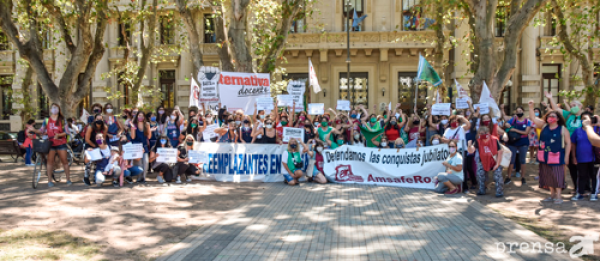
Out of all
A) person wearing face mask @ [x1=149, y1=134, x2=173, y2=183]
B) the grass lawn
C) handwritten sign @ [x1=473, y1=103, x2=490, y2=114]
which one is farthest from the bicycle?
handwritten sign @ [x1=473, y1=103, x2=490, y2=114]

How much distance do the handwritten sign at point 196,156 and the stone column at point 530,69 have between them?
22.4 m

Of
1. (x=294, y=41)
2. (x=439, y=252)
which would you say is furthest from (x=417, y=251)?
(x=294, y=41)

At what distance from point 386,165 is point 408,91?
17.4 meters

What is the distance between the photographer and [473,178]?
11133 mm

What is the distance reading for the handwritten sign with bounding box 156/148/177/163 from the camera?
1164 centimetres

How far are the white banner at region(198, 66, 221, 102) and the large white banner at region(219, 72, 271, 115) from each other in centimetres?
53

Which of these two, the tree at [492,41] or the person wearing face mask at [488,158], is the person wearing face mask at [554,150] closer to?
the person wearing face mask at [488,158]

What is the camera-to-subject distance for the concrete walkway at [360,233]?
19.1 ft

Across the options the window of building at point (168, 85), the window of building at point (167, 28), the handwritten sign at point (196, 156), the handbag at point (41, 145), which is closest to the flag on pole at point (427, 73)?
the handwritten sign at point (196, 156)

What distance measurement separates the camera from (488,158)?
10406mm

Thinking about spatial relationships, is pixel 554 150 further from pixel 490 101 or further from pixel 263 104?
pixel 263 104

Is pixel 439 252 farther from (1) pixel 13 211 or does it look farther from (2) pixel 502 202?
(1) pixel 13 211

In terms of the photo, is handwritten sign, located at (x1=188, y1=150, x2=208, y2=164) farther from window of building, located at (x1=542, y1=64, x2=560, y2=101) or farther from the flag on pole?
window of building, located at (x1=542, y1=64, x2=560, y2=101)

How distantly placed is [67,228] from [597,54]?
96.6ft
